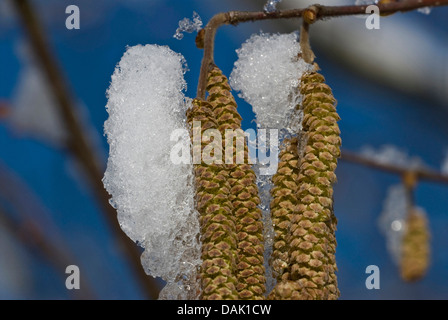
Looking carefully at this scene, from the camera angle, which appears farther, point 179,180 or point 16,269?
point 16,269

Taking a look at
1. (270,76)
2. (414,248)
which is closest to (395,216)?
(414,248)

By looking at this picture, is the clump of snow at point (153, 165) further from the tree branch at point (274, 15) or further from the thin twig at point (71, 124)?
the thin twig at point (71, 124)

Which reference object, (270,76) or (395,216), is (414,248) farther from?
(270,76)

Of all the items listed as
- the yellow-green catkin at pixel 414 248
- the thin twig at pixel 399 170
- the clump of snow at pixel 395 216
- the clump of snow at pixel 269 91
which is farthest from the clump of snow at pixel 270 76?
the clump of snow at pixel 395 216

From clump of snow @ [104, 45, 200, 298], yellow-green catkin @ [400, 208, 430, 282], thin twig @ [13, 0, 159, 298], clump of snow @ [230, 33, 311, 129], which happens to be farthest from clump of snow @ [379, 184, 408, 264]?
clump of snow @ [104, 45, 200, 298]

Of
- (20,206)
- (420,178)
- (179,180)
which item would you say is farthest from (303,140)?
(20,206)
